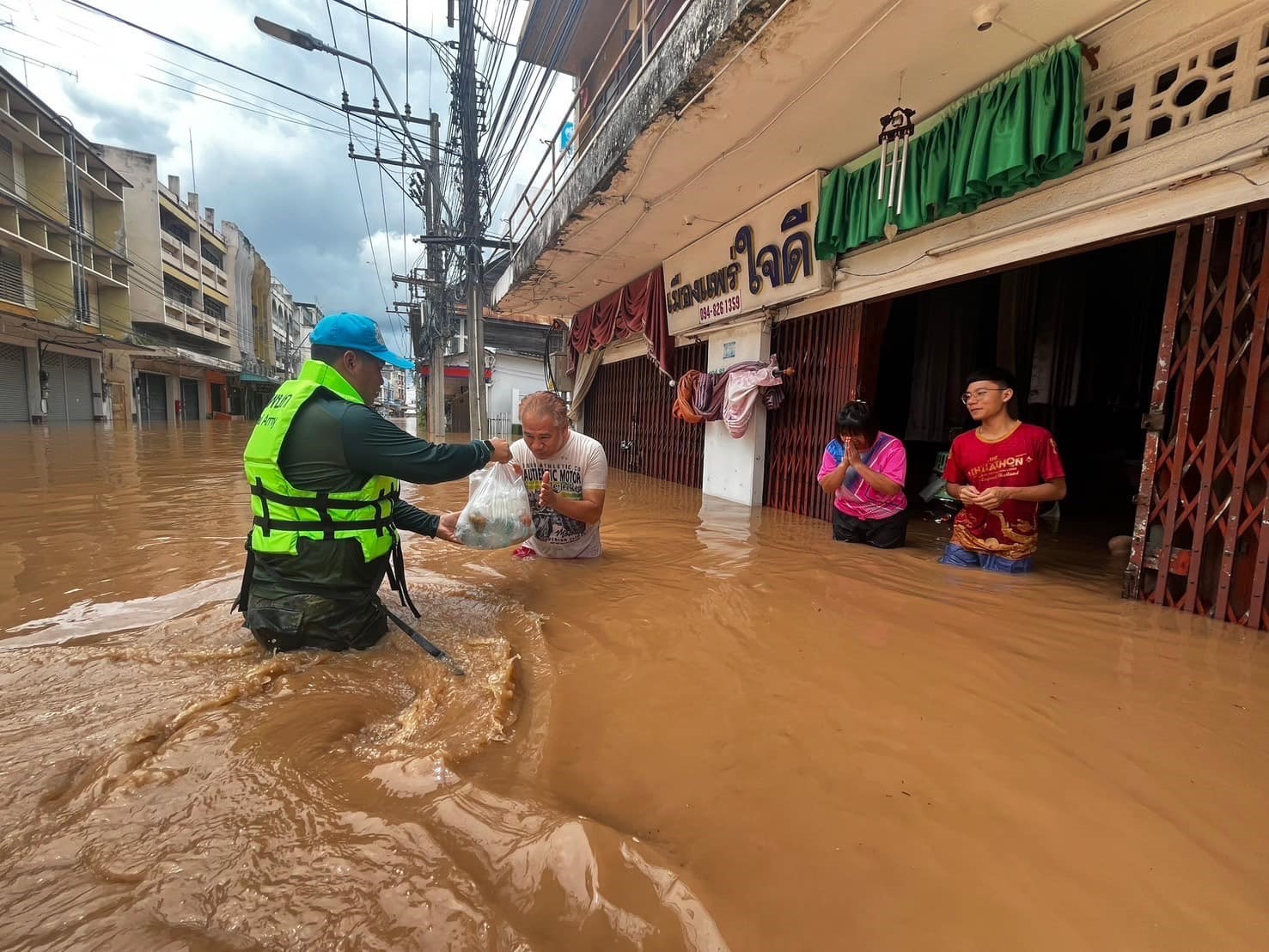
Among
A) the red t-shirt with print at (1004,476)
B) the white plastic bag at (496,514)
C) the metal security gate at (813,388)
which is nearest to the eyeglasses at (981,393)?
the red t-shirt with print at (1004,476)

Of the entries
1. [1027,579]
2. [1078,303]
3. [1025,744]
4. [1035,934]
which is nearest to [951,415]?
[1078,303]

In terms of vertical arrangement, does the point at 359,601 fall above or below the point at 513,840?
above

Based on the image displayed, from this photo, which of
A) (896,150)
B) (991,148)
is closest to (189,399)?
(896,150)

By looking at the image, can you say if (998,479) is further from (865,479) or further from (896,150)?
(896,150)

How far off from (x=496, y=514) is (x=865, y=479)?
2781 mm

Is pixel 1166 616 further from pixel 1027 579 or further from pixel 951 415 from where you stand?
pixel 951 415

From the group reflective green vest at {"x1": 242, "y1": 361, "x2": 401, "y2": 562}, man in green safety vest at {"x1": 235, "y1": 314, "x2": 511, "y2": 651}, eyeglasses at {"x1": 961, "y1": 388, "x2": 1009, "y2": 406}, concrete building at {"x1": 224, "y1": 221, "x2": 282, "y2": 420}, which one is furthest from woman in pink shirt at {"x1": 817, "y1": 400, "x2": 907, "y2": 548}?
concrete building at {"x1": 224, "y1": 221, "x2": 282, "y2": 420}

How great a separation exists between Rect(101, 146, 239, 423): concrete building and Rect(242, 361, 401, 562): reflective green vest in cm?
3312

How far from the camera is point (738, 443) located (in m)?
7.05

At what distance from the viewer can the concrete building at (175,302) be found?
3022 centimetres

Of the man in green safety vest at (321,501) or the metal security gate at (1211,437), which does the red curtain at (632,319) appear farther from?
the man in green safety vest at (321,501)

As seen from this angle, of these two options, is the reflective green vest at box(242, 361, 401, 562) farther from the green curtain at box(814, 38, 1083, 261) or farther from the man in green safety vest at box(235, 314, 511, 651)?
the green curtain at box(814, 38, 1083, 261)

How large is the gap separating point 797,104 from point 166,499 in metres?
7.40

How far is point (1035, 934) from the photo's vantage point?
42.3 inches
